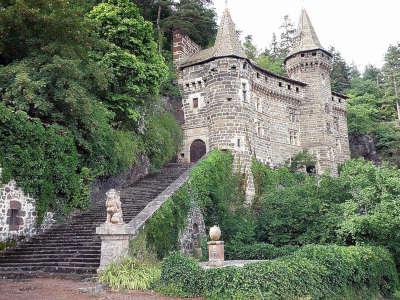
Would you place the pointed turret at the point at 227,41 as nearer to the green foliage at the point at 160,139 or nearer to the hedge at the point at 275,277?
the green foliage at the point at 160,139

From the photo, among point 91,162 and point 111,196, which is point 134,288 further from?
point 91,162

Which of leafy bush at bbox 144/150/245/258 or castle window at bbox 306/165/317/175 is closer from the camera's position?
leafy bush at bbox 144/150/245/258

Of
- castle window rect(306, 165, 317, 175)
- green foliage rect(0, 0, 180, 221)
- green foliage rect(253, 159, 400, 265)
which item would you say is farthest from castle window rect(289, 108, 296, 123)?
green foliage rect(0, 0, 180, 221)

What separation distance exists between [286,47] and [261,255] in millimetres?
48131

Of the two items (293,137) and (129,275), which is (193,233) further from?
(293,137)

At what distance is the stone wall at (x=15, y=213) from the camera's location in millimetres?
15930

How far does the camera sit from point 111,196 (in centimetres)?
1444

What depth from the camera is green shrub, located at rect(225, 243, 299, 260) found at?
2083 centimetres

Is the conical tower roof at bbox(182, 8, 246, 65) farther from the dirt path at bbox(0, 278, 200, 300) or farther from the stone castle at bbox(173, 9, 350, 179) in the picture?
the dirt path at bbox(0, 278, 200, 300)

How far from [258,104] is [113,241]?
20.9 m

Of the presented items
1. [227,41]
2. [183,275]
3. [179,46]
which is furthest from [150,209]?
[179,46]

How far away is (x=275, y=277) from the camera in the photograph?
12.1 metres

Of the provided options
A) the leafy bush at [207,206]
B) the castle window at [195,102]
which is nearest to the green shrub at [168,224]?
the leafy bush at [207,206]

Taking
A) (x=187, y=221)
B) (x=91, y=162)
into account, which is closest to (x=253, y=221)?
(x=187, y=221)
